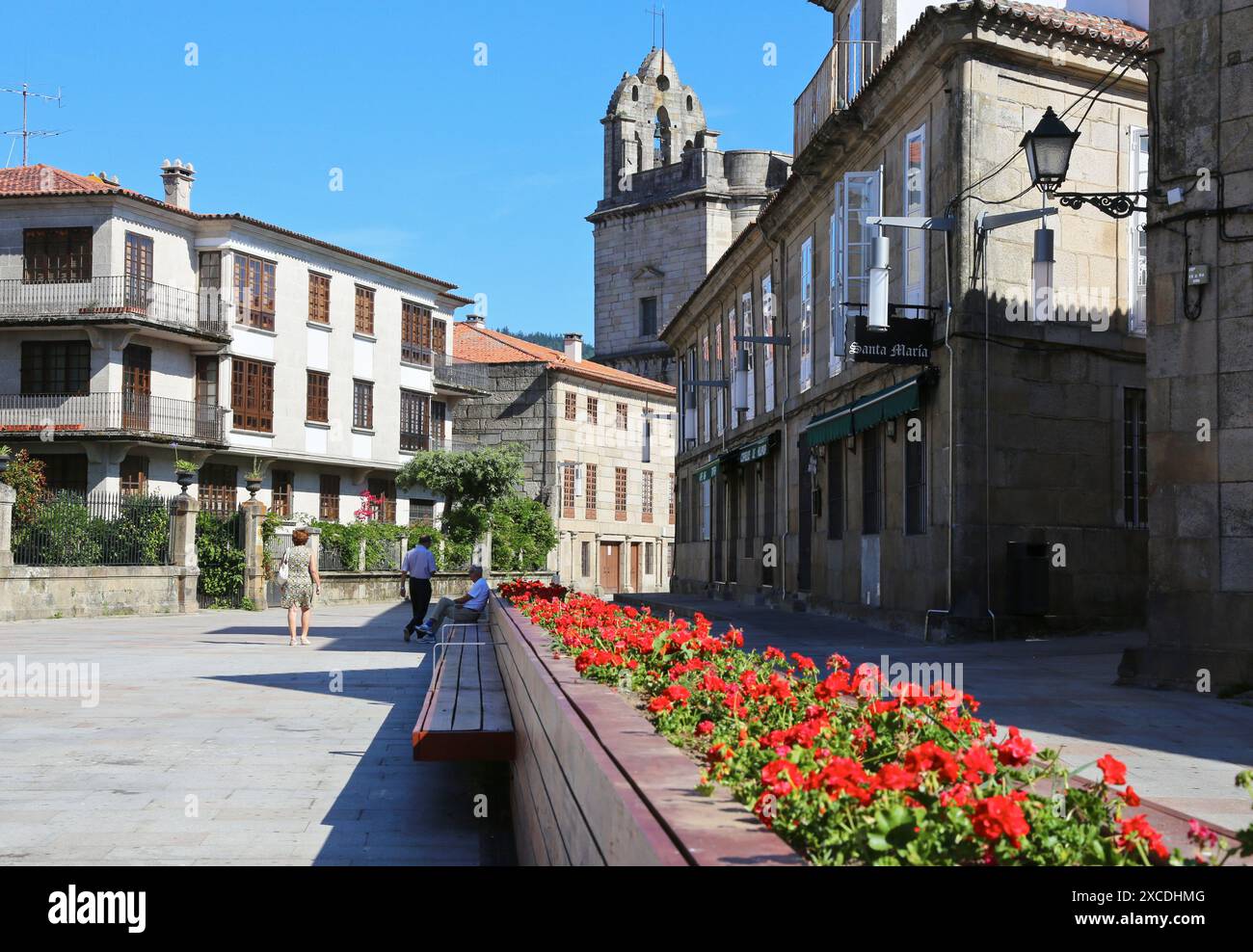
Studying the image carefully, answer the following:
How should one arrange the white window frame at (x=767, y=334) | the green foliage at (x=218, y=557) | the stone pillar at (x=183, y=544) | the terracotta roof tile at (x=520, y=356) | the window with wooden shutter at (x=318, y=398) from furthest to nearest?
the terracotta roof tile at (x=520, y=356)
the window with wooden shutter at (x=318, y=398)
the green foliage at (x=218, y=557)
the stone pillar at (x=183, y=544)
the white window frame at (x=767, y=334)

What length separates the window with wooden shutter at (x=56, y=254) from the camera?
127ft

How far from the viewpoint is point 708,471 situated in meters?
34.3

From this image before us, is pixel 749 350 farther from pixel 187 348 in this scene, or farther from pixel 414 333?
pixel 414 333

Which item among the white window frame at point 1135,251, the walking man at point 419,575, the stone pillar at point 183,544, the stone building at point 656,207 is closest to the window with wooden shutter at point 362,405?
the stone pillar at point 183,544

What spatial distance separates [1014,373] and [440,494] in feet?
116

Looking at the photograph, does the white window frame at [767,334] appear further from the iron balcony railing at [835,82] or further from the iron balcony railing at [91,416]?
the iron balcony railing at [91,416]

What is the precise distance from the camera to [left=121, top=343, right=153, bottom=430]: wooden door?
38.3 metres

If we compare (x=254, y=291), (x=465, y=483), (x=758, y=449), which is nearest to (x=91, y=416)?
(x=254, y=291)

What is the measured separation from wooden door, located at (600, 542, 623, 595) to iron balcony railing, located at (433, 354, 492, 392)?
9.55m

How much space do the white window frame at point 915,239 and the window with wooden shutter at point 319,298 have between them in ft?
97.0

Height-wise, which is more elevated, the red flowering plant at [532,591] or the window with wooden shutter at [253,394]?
the window with wooden shutter at [253,394]

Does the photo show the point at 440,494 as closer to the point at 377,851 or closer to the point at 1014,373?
the point at 1014,373

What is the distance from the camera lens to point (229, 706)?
39.4ft
